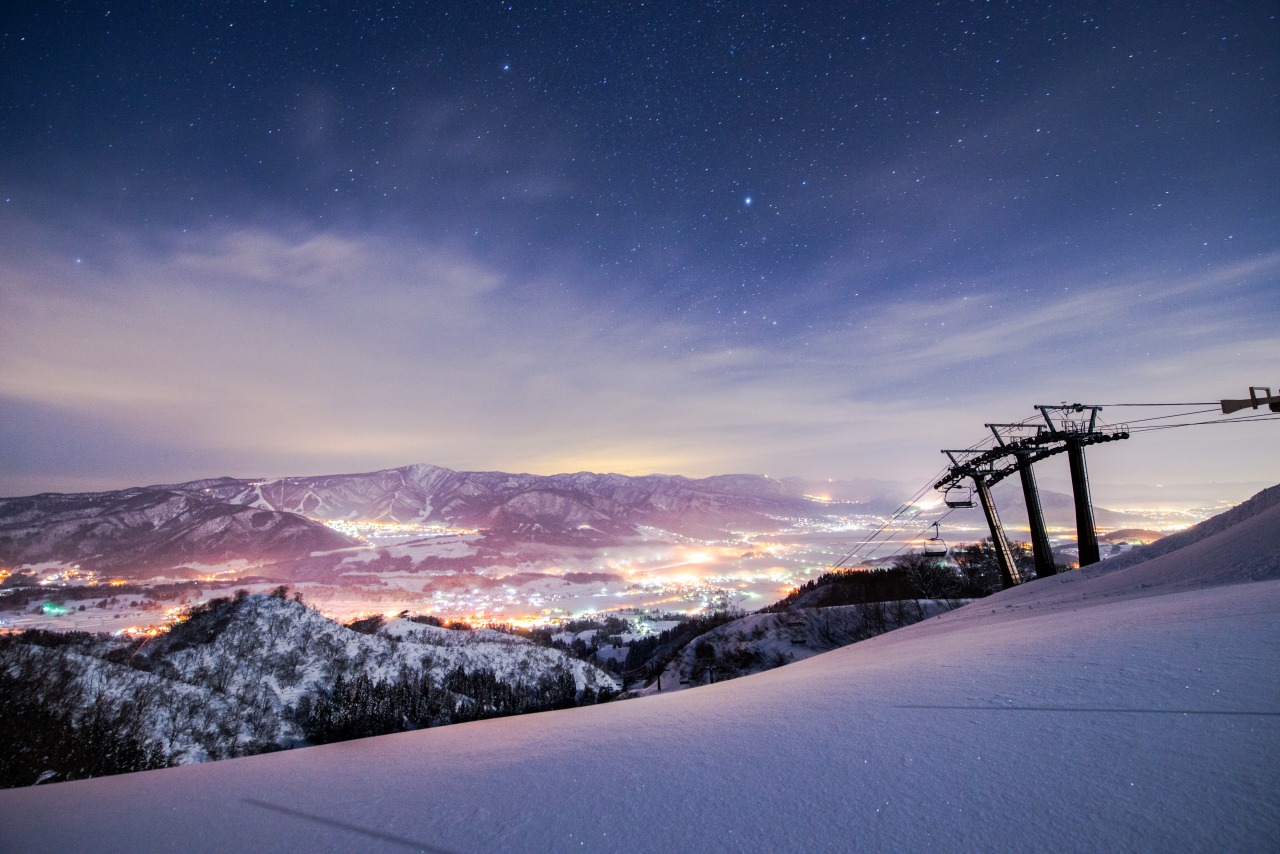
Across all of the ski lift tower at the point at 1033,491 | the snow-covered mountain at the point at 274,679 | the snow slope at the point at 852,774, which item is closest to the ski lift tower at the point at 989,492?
the ski lift tower at the point at 1033,491

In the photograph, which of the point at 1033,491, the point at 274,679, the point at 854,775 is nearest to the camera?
the point at 854,775

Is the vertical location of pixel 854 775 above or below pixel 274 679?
above

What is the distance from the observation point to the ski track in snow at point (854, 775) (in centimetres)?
260

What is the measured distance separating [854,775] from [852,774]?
0.02 metres

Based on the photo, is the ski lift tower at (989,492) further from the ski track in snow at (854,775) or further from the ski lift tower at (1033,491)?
the ski track in snow at (854,775)

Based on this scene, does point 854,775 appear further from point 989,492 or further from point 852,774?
point 989,492

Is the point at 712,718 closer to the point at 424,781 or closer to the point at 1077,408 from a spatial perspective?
the point at 424,781

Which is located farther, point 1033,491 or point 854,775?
point 1033,491

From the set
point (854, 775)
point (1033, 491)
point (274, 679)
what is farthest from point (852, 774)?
point (274, 679)

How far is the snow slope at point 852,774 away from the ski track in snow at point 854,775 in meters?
0.02

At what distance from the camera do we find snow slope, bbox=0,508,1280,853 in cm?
261

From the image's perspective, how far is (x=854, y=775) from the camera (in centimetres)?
341

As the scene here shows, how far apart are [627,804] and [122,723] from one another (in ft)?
191

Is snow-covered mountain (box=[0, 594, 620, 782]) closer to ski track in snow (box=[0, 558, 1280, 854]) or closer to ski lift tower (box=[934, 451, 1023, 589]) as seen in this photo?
ski track in snow (box=[0, 558, 1280, 854])
